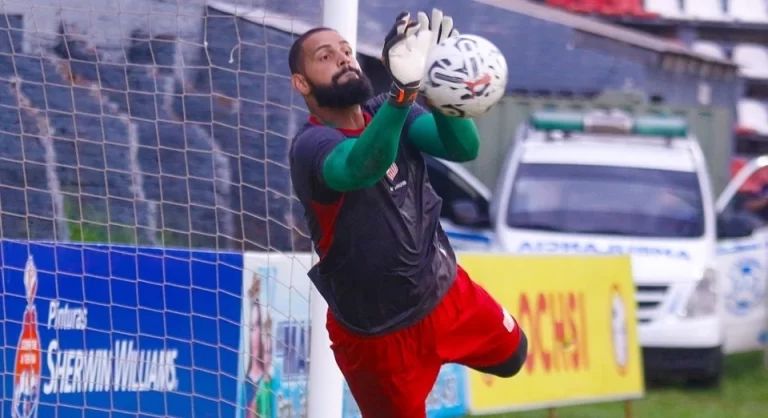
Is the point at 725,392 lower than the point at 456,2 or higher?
lower

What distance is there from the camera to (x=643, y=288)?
9.84 metres

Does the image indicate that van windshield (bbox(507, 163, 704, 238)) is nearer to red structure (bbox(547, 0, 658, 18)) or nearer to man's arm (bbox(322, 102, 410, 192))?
man's arm (bbox(322, 102, 410, 192))

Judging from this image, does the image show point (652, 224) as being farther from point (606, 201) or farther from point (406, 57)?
point (406, 57)

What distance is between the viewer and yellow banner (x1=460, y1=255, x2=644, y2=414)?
716 centimetres

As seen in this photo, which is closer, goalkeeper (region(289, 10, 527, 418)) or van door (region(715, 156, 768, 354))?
goalkeeper (region(289, 10, 527, 418))

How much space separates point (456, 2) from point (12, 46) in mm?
9316

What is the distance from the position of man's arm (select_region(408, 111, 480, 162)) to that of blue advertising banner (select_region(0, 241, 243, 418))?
177 centimetres

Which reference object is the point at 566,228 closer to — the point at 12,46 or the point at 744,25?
the point at 12,46

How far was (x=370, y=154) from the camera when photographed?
12.7 ft

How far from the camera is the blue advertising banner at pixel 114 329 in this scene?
595 centimetres

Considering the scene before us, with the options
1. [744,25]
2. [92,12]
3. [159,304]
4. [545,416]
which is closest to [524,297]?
[545,416]

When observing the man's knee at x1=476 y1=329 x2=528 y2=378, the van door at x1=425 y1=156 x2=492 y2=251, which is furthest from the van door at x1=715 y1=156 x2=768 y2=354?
the man's knee at x1=476 y1=329 x2=528 y2=378

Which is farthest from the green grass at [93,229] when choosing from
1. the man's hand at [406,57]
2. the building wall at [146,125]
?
the man's hand at [406,57]

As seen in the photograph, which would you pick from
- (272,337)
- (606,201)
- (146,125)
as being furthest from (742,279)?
(146,125)
